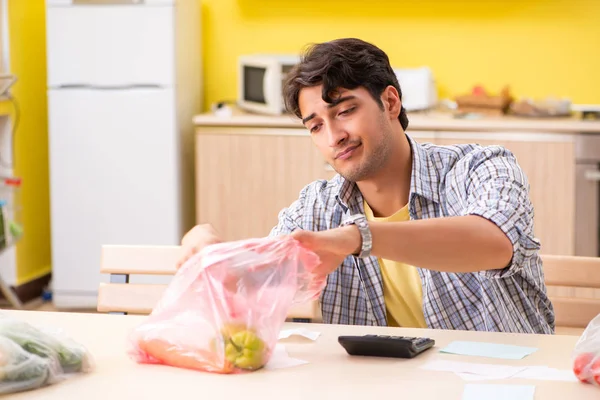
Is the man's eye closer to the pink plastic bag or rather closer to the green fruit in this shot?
the pink plastic bag

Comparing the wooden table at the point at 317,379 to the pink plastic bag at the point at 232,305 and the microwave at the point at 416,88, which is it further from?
the microwave at the point at 416,88

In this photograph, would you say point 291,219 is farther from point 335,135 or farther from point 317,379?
point 317,379

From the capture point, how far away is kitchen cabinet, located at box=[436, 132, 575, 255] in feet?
13.1

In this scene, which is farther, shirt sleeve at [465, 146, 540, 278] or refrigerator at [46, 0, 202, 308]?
refrigerator at [46, 0, 202, 308]

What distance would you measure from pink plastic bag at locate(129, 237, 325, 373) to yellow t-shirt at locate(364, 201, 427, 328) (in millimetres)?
496

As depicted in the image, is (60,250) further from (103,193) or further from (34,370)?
(34,370)

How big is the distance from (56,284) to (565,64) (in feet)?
8.88

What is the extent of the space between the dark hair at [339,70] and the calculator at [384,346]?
54cm

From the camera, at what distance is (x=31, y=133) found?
462 centimetres

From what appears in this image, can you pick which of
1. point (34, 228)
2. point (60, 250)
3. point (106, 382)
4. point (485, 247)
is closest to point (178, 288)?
point (106, 382)

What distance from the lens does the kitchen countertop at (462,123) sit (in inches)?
155

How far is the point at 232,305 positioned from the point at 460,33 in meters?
3.48

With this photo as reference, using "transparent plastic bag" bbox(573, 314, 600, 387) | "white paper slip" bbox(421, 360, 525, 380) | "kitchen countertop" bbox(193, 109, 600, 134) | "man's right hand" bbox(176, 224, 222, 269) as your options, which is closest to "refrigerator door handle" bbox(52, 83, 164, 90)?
"kitchen countertop" bbox(193, 109, 600, 134)

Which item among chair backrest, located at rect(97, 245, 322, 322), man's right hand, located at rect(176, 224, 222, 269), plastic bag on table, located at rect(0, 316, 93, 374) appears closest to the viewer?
plastic bag on table, located at rect(0, 316, 93, 374)
